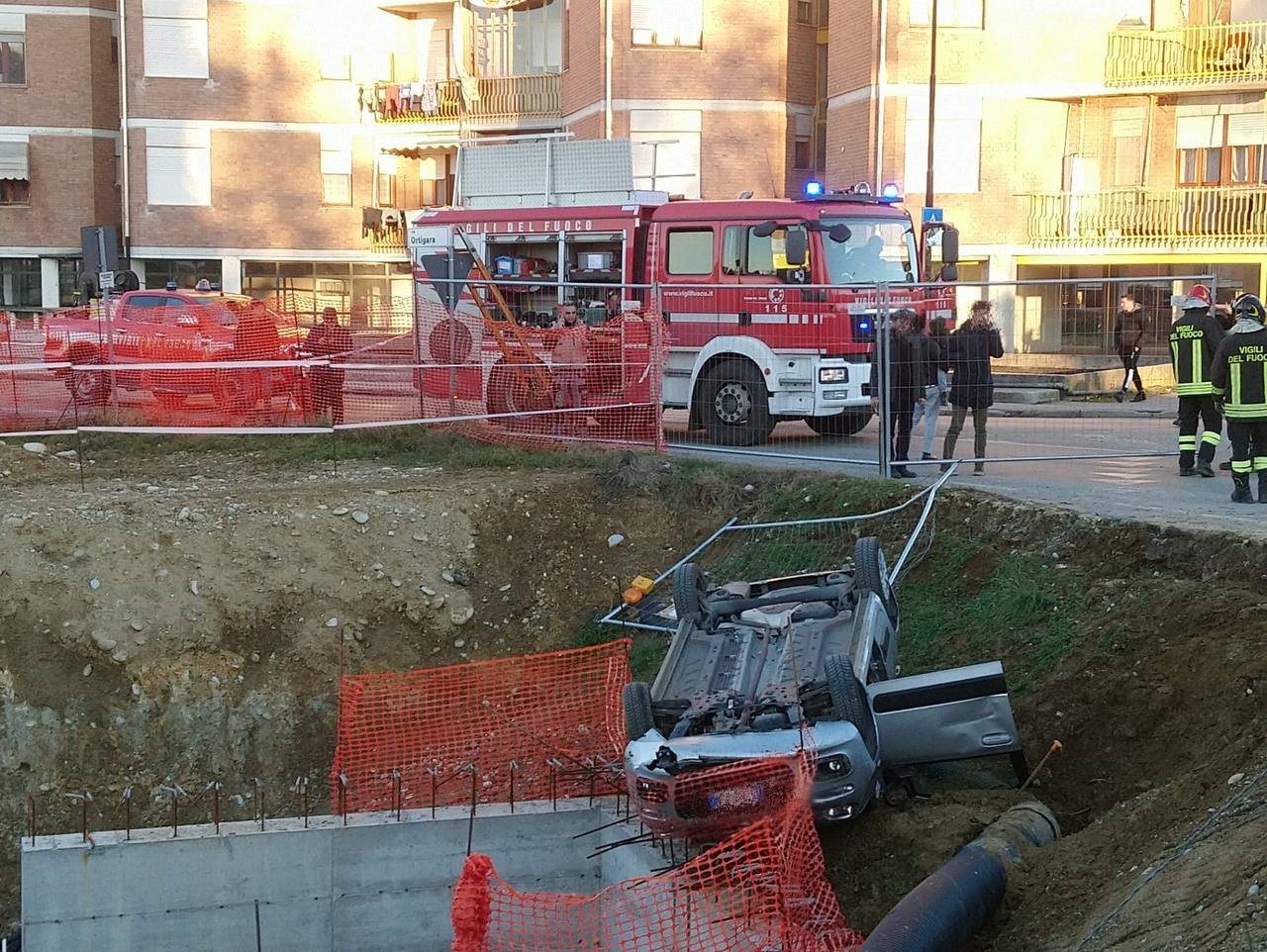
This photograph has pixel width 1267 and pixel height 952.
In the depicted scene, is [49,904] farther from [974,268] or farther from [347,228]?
[347,228]

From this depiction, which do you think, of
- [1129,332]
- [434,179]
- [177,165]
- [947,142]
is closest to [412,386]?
[1129,332]

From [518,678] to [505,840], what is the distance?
1773mm

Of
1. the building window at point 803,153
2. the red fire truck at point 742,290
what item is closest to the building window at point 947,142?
the building window at point 803,153

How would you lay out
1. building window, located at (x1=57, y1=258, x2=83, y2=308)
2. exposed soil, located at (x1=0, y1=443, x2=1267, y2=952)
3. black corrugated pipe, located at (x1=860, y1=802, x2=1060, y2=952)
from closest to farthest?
black corrugated pipe, located at (x1=860, y1=802, x2=1060, y2=952) → exposed soil, located at (x1=0, y1=443, x2=1267, y2=952) → building window, located at (x1=57, y1=258, x2=83, y2=308)

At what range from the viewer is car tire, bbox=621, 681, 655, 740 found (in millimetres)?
8234

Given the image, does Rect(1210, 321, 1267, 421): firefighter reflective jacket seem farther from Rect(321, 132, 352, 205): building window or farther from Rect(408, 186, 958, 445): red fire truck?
Rect(321, 132, 352, 205): building window

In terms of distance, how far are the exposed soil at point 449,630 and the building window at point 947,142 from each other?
20.0 meters

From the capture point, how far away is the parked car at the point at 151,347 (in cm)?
1538

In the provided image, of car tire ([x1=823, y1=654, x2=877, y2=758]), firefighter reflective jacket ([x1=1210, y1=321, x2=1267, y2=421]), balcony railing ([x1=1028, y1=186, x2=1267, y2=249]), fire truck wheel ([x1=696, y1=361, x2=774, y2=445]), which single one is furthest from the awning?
car tire ([x1=823, y1=654, x2=877, y2=758])

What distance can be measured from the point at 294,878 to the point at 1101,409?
36.4ft

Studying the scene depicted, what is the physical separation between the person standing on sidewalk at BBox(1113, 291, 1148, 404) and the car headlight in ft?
23.8

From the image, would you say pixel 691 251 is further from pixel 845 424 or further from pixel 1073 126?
pixel 1073 126

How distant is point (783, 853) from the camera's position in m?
7.02

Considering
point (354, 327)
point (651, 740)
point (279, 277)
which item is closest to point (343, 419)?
point (354, 327)
